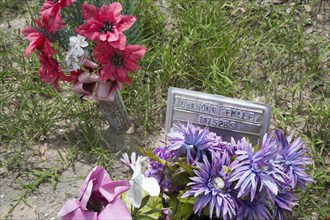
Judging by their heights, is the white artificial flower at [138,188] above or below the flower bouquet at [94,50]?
below

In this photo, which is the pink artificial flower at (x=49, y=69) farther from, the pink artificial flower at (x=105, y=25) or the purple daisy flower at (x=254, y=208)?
the purple daisy flower at (x=254, y=208)

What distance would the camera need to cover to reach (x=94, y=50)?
1812mm

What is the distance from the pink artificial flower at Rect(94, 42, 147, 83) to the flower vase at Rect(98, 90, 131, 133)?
0.22m

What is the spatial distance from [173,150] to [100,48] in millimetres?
450

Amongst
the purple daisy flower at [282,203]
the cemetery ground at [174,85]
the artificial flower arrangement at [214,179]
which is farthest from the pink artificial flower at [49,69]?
the purple daisy flower at [282,203]

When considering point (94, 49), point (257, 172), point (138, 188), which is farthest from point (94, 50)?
point (257, 172)

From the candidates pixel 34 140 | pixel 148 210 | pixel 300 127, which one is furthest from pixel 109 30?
pixel 300 127

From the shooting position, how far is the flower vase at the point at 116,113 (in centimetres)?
209

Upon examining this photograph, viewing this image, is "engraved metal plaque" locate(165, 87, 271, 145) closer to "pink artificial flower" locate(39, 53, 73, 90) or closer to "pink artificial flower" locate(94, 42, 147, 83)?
"pink artificial flower" locate(94, 42, 147, 83)

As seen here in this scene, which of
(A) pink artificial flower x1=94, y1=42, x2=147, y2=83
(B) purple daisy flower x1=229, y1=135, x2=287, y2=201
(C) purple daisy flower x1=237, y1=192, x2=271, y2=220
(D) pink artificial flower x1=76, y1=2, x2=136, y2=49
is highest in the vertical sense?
(D) pink artificial flower x1=76, y1=2, x2=136, y2=49

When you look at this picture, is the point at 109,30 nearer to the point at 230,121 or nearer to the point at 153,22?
the point at 230,121

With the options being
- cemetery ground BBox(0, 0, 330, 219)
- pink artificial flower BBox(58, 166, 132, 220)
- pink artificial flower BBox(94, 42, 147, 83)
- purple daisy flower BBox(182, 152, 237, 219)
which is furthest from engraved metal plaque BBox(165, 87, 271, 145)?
pink artificial flower BBox(58, 166, 132, 220)

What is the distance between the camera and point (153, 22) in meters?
2.62

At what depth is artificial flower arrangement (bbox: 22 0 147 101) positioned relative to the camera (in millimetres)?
1745
